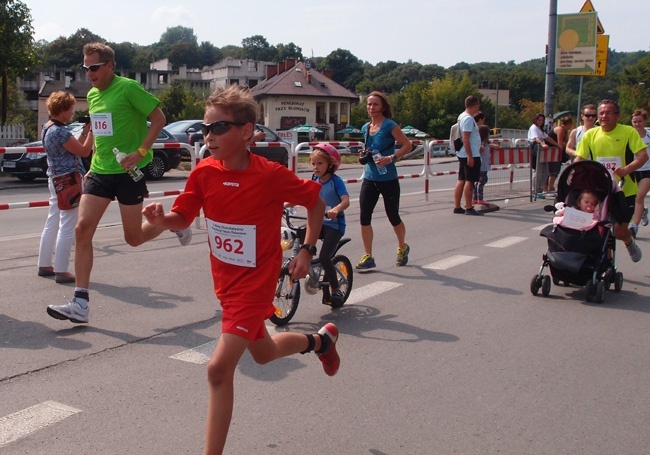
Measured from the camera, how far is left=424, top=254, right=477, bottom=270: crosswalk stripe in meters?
8.56

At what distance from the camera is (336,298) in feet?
21.2

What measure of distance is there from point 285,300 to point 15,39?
81.4 ft

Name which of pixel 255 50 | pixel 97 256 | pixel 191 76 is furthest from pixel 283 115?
pixel 255 50

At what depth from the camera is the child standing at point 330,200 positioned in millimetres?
6266

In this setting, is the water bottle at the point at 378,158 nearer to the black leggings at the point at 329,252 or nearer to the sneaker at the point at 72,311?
the black leggings at the point at 329,252

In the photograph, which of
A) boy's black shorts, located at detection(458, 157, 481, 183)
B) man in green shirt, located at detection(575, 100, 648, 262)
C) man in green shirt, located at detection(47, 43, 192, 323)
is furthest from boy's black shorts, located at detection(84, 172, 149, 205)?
boy's black shorts, located at detection(458, 157, 481, 183)

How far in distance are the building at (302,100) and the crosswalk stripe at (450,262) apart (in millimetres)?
75170

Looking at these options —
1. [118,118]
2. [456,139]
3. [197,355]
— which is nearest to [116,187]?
[118,118]

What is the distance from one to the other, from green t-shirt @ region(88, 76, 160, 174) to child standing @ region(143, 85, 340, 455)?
7.86ft

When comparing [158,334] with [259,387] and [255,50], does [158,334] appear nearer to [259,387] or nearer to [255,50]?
[259,387]

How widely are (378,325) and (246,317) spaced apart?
9.33ft

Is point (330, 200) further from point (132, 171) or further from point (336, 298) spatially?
point (132, 171)

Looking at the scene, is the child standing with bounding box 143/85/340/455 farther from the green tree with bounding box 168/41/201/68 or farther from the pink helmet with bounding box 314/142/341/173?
the green tree with bounding box 168/41/201/68

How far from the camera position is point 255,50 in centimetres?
17750
